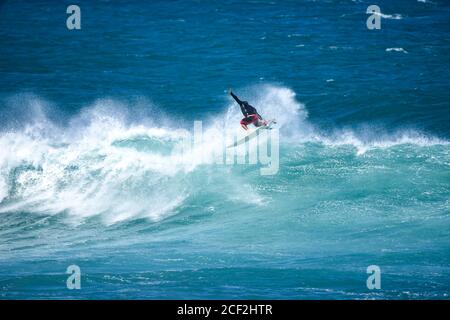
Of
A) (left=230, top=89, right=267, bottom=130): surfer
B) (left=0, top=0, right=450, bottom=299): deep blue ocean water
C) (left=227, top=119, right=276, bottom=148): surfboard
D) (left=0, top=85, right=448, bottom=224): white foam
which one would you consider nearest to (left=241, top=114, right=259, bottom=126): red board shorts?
(left=230, top=89, right=267, bottom=130): surfer

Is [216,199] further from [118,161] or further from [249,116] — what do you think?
[118,161]

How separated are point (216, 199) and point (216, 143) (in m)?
3.38

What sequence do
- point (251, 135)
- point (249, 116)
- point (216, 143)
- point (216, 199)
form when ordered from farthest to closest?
point (216, 143), point (251, 135), point (249, 116), point (216, 199)

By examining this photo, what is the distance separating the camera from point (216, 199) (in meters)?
22.2

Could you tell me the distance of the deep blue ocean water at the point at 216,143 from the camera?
55.1 ft

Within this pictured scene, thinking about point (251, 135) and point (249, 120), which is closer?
point (249, 120)

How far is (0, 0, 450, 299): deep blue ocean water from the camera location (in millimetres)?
16781

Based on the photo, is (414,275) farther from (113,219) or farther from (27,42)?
(27,42)

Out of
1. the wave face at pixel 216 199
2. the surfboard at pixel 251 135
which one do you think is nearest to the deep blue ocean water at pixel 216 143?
the wave face at pixel 216 199

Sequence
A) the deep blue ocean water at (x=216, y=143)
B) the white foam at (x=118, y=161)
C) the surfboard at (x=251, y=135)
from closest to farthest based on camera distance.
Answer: the deep blue ocean water at (x=216, y=143)
the white foam at (x=118, y=161)
the surfboard at (x=251, y=135)

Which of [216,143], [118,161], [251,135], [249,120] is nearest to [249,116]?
[249,120]

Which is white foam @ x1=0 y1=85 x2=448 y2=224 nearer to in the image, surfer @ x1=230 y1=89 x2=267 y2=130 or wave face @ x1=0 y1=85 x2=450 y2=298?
wave face @ x1=0 y1=85 x2=450 y2=298

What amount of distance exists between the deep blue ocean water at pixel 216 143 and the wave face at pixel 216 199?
0.23 ft

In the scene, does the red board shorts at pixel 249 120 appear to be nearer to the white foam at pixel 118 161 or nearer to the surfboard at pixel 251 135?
the surfboard at pixel 251 135
